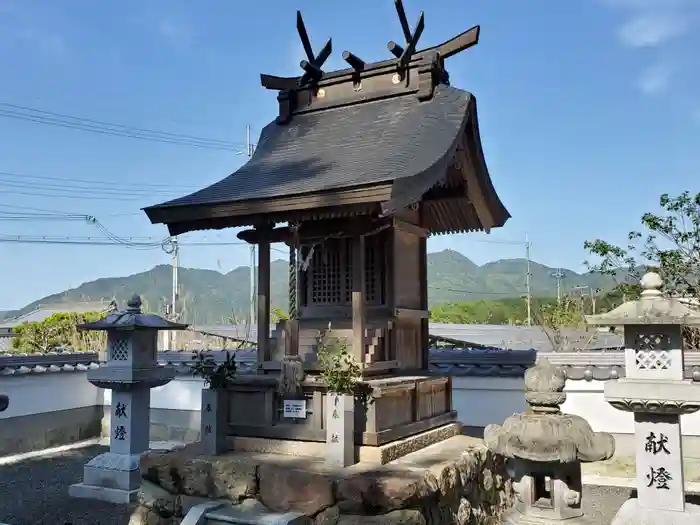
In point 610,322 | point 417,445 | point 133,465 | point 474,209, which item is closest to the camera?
point 610,322

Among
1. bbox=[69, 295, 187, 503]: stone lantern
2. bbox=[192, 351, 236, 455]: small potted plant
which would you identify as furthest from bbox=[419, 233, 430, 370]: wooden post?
bbox=[69, 295, 187, 503]: stone lantern

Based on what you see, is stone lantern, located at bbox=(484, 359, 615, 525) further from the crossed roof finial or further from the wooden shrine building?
the crossed roof finial

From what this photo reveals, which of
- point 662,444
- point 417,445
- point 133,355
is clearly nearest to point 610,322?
point 662,444

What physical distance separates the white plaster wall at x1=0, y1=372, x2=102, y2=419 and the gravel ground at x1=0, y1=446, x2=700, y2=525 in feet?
4.24

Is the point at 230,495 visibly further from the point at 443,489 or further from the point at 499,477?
the point at 499,477

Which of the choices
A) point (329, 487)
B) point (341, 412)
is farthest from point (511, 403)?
point (329, 487)

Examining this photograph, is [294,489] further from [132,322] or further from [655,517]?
[132,322]

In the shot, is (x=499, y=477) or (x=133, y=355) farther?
(x=133, y=355)

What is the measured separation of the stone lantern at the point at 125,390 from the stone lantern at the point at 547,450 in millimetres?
5274

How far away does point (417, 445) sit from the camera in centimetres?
635

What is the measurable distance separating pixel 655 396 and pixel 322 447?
3230 mm

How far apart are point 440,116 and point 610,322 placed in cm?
283

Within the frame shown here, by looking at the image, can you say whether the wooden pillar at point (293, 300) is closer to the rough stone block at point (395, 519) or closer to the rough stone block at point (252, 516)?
the rough stone block at point (252, 516)

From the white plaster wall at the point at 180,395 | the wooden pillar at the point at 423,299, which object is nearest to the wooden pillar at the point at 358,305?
the wooden pillar at the point at 423,299
